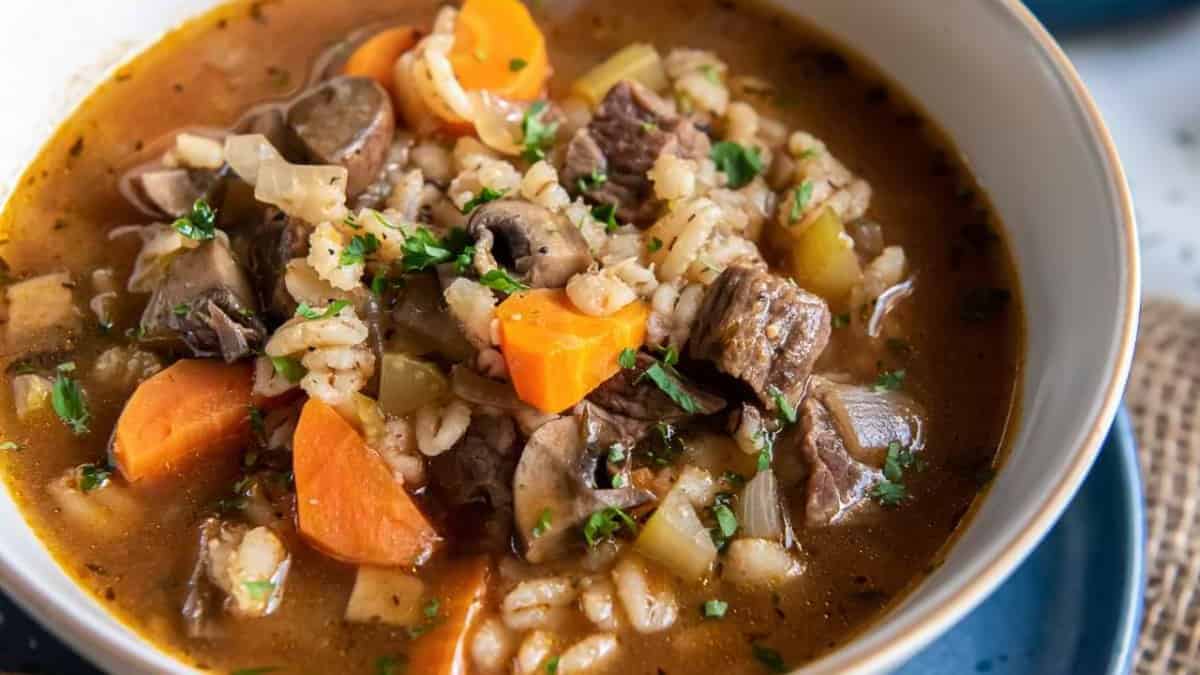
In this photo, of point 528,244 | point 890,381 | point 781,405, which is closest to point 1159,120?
point 890,381

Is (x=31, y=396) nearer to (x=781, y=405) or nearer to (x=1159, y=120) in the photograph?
(x=781, y=405)

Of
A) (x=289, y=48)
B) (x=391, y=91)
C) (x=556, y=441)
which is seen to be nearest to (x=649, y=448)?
(x=556, y=441)

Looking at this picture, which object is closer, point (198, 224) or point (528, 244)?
point (528, 244)

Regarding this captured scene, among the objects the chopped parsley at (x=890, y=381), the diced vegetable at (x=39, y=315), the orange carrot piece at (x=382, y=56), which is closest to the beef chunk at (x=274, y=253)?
the diced vegetable at (x=39, y=315)

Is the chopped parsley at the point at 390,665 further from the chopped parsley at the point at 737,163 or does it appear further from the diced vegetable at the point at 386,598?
the chopped parsley at the point at 737,163

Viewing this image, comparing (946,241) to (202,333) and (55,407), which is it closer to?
(202,333)
